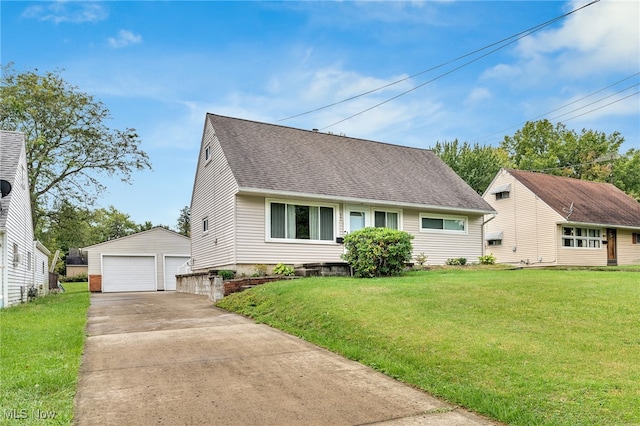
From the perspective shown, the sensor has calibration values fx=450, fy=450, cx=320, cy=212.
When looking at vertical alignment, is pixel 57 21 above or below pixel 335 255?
above

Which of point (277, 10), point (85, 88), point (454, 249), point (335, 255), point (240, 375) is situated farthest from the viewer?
point (85, 88)

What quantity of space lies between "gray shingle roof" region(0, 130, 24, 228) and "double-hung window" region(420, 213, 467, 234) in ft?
46.4

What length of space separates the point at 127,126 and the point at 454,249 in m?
21.4

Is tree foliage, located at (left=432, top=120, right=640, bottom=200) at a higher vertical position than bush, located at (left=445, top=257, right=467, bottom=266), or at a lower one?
higher

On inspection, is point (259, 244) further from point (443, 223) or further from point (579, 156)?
point (579, 156)

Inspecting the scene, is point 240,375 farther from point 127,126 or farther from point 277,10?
point 127,126

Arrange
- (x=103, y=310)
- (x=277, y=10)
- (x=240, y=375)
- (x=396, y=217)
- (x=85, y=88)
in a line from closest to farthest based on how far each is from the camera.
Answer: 1. (x=240, y=375)
2. (x=103, y=310)
3. (x=277, y=10)
4. (x=396, y=217)
5. (x=85, y=88)

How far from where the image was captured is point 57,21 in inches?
480

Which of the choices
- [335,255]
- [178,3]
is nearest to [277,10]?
[178,3]

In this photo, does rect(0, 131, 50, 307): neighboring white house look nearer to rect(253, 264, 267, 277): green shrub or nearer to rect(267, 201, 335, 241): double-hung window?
rect(253, 264, 267, 277): green shrub

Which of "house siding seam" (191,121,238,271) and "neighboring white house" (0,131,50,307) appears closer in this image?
"neighboring white house" (0,131,50,307)

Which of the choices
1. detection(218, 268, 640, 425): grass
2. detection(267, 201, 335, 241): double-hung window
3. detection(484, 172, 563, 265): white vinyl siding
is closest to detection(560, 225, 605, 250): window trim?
detection(484, 172, 563, 265): white vinyl siding

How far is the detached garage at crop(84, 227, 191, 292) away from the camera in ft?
82.8

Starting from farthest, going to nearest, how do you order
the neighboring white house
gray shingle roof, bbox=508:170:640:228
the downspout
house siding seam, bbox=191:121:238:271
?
gray shingle roof, bbox=508:170:640:228 → house siding seam, bbox=191:121:238:271 → the neighboring white house → the downspout
